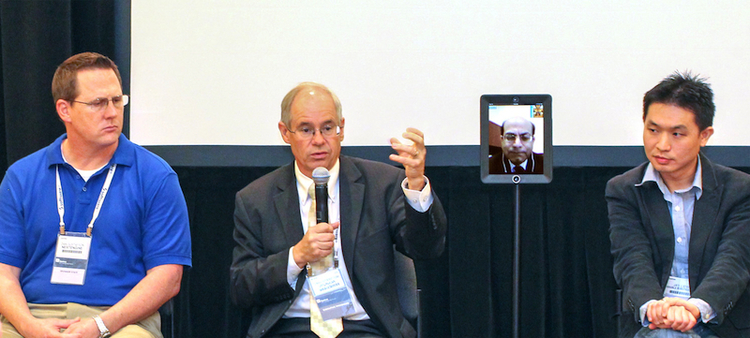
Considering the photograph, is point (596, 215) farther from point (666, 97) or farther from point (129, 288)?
point (129, 288)

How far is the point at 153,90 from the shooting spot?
3.24m

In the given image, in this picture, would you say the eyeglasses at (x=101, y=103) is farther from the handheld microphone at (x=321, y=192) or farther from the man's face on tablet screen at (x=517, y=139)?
the man's face on tablet screen at (x=517, y=139)

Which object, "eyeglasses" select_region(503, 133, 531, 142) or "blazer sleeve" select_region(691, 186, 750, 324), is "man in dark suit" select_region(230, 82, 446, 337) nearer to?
"eyeglasses" select_region(503, 133, 531, 142)

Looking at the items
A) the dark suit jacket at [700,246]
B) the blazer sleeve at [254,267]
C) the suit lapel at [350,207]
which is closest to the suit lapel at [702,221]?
the dark suit jacket at [700,246]

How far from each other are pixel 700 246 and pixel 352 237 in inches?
45.2

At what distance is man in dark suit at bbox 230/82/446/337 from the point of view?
7.13ft

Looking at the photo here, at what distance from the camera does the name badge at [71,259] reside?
2.23 m

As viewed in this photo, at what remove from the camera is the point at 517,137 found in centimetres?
258

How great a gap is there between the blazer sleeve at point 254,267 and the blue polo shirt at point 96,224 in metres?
0.21

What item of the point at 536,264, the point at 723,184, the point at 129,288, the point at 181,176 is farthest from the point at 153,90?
the point at 723,184

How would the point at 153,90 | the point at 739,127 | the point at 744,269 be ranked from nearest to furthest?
the point at 744,269 < the point at 739,127 < the point at 153,90

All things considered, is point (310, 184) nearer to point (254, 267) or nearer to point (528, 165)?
point (254, 267)

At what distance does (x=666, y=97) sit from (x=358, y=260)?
46.4 inches

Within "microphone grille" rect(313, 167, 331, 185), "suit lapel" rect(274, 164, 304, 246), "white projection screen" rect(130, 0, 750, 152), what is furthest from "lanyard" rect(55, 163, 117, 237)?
"white projection screen" rect(130, 0, 750, 152)
